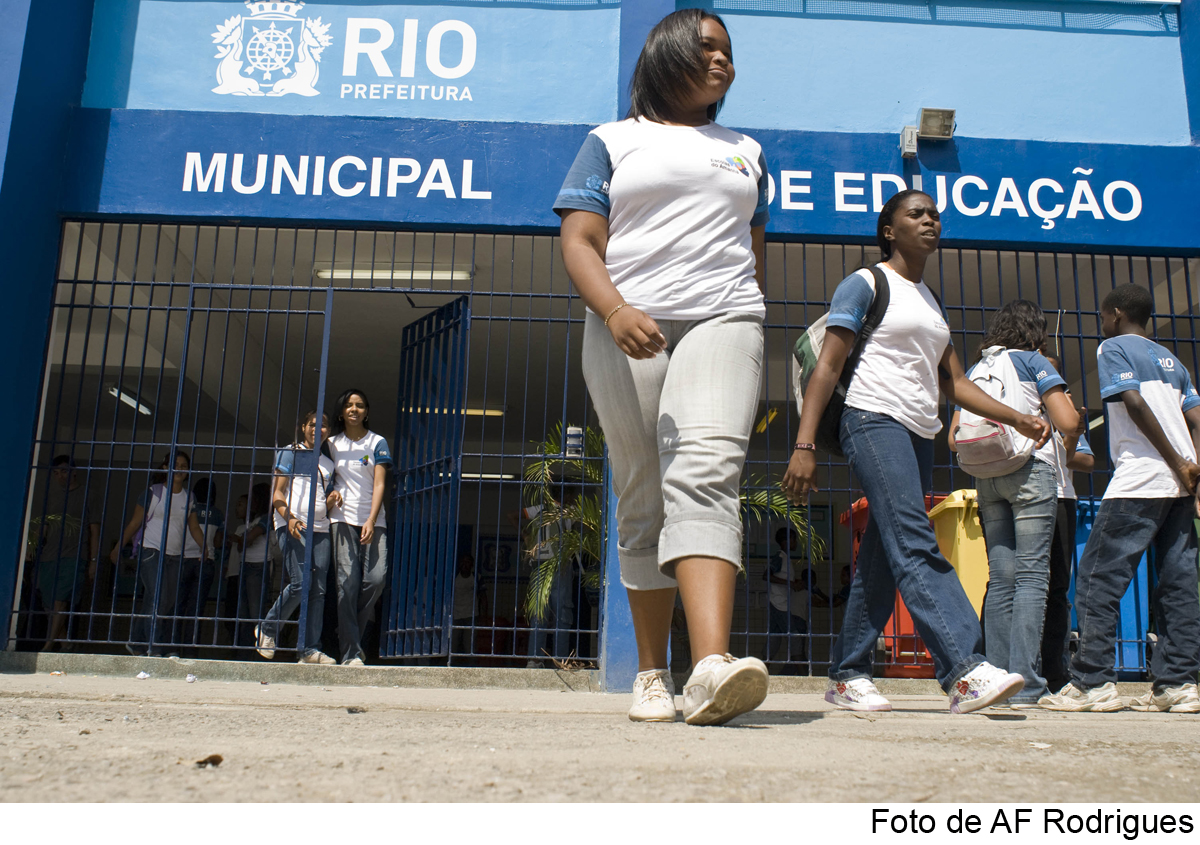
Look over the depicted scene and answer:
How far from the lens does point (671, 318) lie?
7.30ft

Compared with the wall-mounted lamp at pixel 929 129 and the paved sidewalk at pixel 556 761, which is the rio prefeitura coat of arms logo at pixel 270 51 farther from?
the paved sidewalk at pixel 556 761

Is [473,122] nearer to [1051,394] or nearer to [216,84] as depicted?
[216,84]

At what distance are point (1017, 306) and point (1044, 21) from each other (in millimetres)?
3199

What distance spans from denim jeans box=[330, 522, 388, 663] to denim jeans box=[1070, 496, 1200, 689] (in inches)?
146

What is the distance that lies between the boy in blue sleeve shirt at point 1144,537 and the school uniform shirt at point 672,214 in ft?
6.12

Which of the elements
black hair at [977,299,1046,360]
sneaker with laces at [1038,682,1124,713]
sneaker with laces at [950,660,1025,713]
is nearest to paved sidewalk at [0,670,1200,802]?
sneaker with laces at [950,660,1025,713]

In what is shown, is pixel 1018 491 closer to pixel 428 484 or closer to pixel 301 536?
pixel 428 484

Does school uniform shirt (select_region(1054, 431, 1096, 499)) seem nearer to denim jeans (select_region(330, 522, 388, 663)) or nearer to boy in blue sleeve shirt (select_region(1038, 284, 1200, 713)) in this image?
boy in blue sleeve shirt (select_region(1038, 284, 1200, 713))

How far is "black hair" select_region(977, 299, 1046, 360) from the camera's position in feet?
12.3

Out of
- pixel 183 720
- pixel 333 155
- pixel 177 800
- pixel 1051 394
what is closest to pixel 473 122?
pixel 333 155

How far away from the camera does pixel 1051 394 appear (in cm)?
349

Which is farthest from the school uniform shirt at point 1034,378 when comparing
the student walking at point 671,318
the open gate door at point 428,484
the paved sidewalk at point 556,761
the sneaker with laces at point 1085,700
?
the open gate door at point 428,484

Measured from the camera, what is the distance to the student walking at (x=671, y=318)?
2.02 m

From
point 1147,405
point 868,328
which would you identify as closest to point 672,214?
point 868,328
